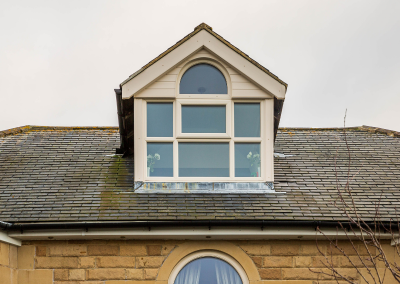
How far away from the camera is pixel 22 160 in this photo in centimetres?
796

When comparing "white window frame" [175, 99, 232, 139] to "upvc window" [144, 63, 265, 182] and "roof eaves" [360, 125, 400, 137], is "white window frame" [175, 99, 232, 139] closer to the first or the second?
"upvc window" [144, 63, 265, 182]

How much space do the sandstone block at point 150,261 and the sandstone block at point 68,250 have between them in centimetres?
88

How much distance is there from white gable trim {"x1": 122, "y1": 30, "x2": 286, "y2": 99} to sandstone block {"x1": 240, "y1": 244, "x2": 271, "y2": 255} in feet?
8.54

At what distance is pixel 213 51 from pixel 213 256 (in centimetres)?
353

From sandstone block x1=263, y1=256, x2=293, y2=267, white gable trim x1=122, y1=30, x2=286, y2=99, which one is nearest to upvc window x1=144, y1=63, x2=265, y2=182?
white gable trim x1=122, y1=30, x2=286, y2=99

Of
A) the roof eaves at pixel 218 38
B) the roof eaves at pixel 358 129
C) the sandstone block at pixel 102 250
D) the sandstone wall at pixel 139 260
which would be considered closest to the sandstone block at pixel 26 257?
the sandstone wall at pixel 139 260

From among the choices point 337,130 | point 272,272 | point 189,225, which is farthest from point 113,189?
point 337,130

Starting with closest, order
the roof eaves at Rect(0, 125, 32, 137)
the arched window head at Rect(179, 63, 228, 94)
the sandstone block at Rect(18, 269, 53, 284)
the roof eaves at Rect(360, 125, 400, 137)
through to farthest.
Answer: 1. the sandstone block at Rect(18, 269, 53, 284)
2. the arched window head at Rect(179, 63, 228, 94)
3. the roof eaves at Rect(0, 125, 32, 137)
4. the roof eaves at Rect(360, 125, 400, 137)

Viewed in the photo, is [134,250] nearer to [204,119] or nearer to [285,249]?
[285,249]

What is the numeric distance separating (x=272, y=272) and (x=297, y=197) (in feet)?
4.38

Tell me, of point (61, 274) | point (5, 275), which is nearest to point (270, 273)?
point (61, 274)

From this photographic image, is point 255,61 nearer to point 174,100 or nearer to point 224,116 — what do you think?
point 224,116

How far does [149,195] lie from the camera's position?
663 centimetres

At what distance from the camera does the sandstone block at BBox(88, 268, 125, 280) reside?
19.9 feet
